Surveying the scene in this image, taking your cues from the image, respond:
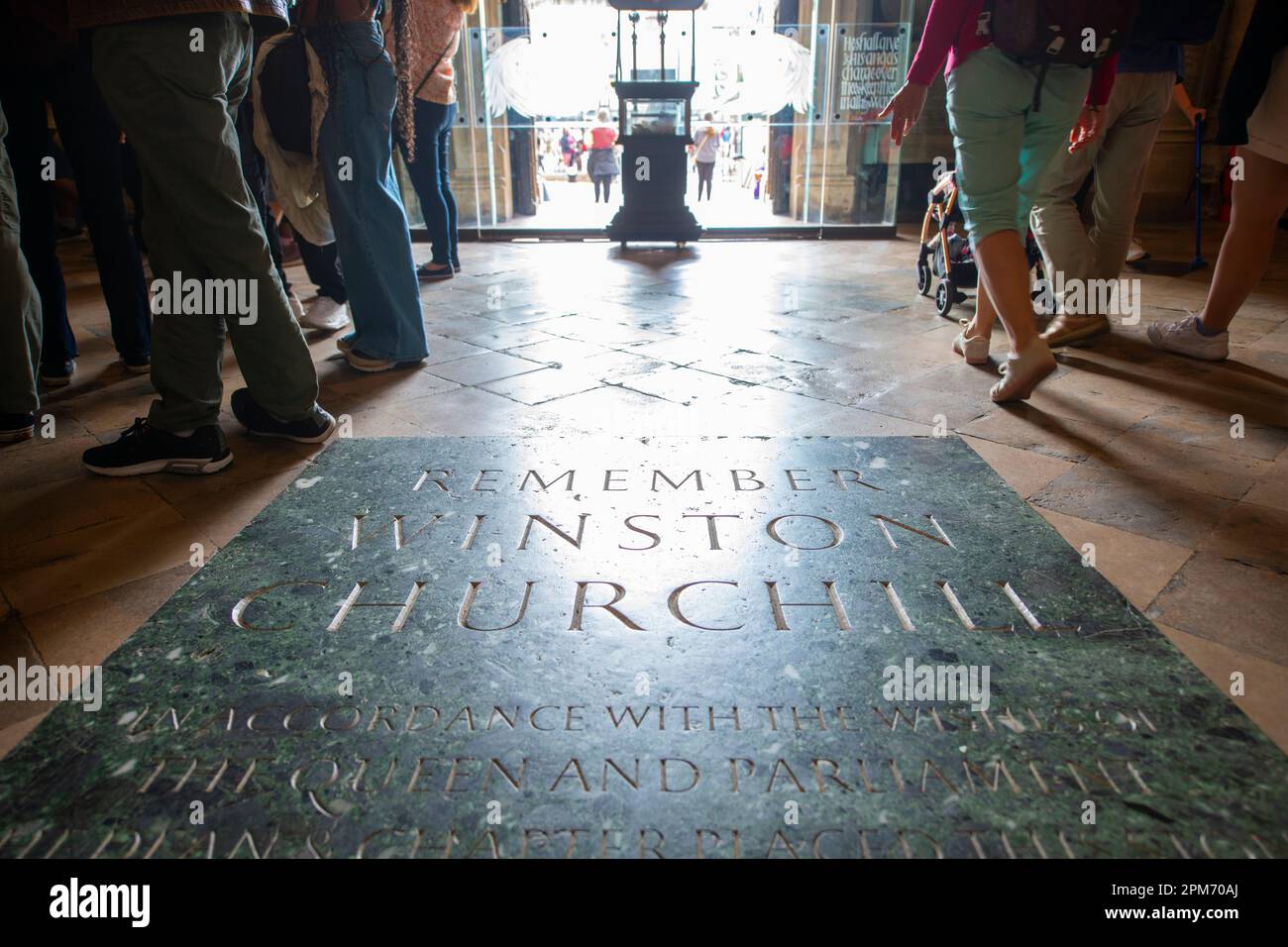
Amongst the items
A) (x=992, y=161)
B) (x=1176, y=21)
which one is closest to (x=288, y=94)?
(x=992, y=161)

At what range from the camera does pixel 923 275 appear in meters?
4.70

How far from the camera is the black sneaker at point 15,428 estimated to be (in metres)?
2.54

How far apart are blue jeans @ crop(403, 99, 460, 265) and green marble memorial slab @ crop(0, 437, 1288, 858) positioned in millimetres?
3241

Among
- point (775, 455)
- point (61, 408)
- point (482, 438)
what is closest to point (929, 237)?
point (775, 455)

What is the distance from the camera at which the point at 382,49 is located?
2898 millimetres

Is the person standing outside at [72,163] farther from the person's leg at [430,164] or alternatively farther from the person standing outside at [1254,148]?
the person standing outside at [1254,148]

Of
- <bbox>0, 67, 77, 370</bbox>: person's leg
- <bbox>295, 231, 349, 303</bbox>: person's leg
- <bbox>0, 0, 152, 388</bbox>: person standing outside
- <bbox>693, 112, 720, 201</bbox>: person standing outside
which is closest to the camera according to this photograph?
<bbox>0, 0, 152, 388</bbox>: person standing outside

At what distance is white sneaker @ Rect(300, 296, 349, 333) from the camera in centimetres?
391

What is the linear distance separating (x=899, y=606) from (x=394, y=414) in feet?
5.74

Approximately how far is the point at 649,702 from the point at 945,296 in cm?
332

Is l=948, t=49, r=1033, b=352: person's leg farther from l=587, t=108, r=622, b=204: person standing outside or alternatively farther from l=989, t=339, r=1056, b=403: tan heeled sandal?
l=587, t=108, r=622, b=204: person standing outside

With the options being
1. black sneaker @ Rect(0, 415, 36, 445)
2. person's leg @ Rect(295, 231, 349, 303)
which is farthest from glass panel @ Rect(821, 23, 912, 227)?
black sneaker @ Rect(0, 415, 36, 445)
